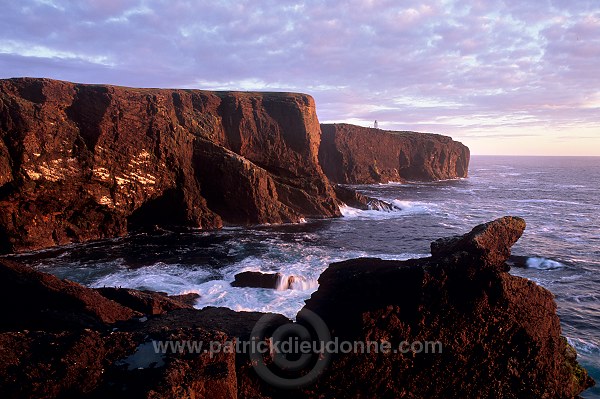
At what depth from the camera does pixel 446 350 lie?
7.65 metres

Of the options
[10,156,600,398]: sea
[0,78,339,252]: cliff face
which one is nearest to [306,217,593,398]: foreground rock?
[10,156,600,398]: sea

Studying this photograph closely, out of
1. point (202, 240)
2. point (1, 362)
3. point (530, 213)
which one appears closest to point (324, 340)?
point (1, 362)

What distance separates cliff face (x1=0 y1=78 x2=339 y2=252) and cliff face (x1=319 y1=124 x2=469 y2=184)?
38.4 metres

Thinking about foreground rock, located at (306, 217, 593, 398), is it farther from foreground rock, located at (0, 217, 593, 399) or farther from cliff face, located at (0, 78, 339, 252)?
cliff face, located at (0, 78, 339, 252)

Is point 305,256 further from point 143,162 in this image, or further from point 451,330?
point 451,330

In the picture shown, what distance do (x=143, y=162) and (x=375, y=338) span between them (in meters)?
31.7

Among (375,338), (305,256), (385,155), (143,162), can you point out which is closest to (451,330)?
(375,338)

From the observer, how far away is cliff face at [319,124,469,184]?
8619cm

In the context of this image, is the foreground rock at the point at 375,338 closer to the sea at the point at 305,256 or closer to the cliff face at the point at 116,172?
the sea at the point at 305,256

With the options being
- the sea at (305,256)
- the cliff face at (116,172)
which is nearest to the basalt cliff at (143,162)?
the cliff face at (116,172)

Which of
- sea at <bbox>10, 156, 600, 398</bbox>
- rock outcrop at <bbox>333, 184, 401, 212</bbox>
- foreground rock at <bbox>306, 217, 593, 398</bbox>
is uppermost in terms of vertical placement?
foreground rock at <bbox>306, 217, 593, 398</bbox>

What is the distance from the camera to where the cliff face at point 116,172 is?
28.8 meters

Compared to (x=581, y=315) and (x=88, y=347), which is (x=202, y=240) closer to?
(x=581, y=315)

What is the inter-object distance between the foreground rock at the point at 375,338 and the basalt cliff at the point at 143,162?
2311cm
